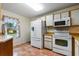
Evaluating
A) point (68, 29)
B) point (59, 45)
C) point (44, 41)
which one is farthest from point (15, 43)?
point (68, 29)

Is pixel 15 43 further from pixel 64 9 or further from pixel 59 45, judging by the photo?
pixel 64 9

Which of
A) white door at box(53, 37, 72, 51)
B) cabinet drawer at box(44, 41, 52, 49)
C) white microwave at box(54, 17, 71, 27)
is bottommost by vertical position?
cabinet drawer at box(44, 41, 52, 49)

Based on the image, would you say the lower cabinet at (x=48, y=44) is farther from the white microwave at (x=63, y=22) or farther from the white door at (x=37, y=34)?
the white microwave at (x=63, y=22)

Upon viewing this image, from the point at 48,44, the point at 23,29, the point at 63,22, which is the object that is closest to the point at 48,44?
the point at 48,44

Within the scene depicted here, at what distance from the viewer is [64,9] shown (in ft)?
11.1

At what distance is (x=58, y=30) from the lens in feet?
11.5

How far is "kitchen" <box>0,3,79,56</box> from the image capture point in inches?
112

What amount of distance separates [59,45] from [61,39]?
0.21 metres

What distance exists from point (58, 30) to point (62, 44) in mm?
562

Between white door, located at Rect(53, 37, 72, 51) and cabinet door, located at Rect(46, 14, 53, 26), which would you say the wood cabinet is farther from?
cabinet door, located at Rect(46, 14, 53, 26)

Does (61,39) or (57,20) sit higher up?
(57,20)

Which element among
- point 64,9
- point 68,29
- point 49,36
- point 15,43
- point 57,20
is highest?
point 64,9

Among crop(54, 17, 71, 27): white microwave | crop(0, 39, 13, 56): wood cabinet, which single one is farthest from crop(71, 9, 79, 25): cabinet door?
crop(0, 39, 13, 56): wood cabinet

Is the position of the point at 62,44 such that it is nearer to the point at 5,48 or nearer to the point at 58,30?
the point at 58,30
